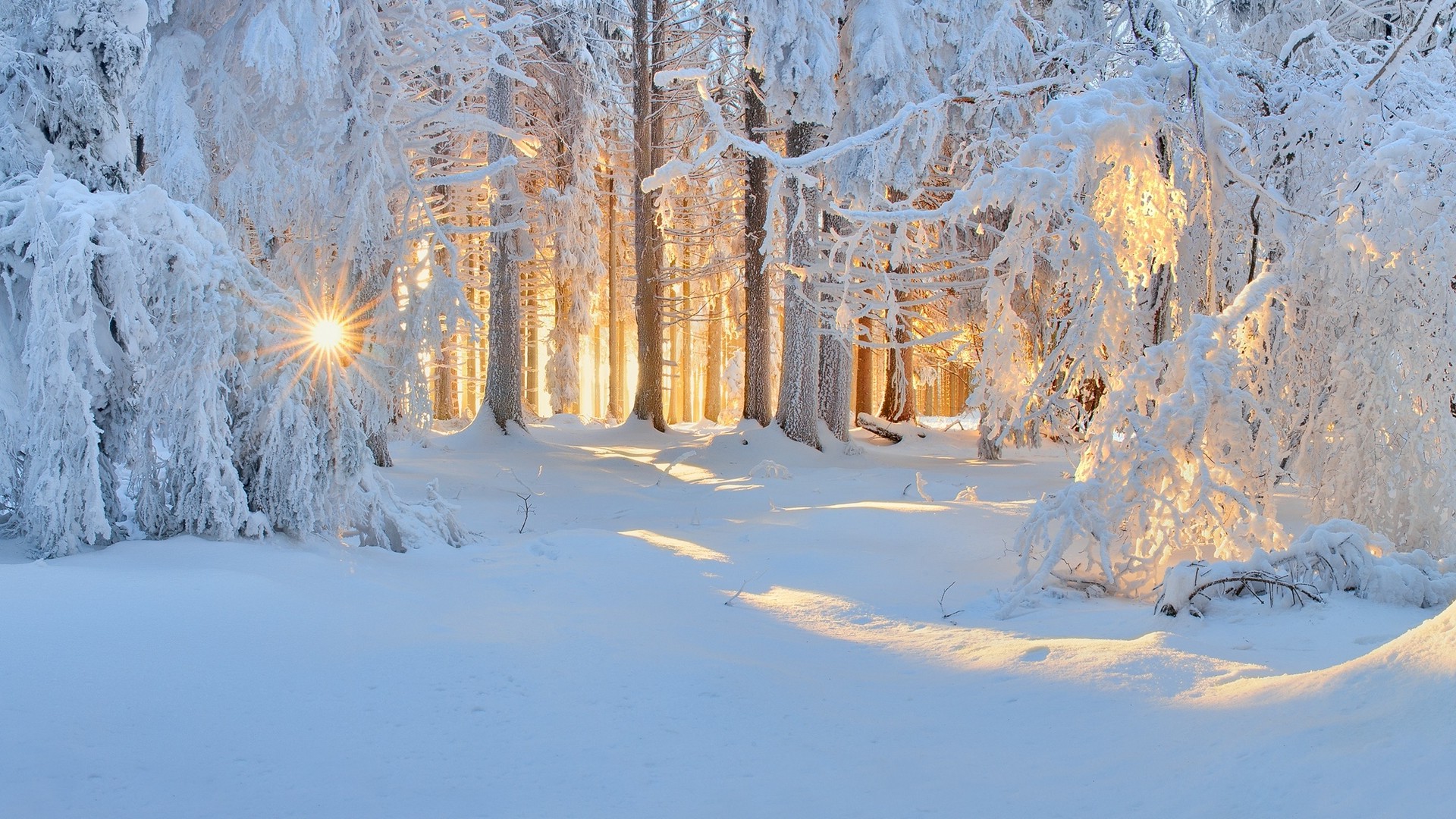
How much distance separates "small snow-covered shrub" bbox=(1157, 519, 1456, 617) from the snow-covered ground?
149mm

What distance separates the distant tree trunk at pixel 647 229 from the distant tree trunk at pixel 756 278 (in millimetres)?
2290

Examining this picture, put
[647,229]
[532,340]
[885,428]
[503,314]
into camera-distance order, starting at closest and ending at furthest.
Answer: [503,314] → [647,229] → [885,428] → [532,340]

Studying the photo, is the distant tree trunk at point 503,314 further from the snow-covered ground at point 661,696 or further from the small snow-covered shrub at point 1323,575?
the small snow-covered shrub at point 1323,575

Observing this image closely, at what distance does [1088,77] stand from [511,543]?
5.82 m

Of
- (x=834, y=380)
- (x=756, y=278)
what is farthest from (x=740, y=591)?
(x=756, y=278)

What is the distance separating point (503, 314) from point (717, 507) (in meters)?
6.93

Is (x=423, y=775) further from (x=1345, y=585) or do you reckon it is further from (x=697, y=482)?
(x=697, y=482)

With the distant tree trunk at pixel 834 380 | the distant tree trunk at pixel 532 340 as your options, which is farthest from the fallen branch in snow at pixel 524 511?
the distant tree trunk at pixel 532 340

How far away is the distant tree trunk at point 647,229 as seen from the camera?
18.5 meters

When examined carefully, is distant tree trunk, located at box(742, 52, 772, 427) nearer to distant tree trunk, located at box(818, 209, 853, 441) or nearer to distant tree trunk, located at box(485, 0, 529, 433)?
distant tree trunk, located at box(818, 209, 853, 441)

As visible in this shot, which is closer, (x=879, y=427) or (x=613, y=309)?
(x=879, y=427)

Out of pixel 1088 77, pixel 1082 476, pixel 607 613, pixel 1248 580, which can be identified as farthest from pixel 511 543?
pixel 1088 77

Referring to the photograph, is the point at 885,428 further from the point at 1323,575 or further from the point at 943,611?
the point at 1323,575

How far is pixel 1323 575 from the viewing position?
534cm
